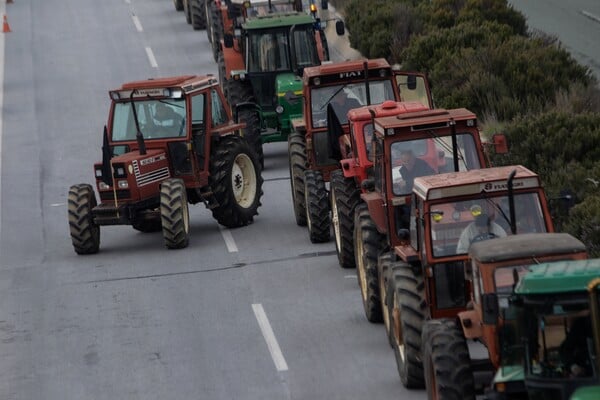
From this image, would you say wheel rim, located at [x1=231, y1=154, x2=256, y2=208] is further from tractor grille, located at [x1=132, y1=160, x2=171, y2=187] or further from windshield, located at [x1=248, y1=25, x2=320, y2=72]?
windshield, located at [x1=248, y1=25, x2=320, y2=72]

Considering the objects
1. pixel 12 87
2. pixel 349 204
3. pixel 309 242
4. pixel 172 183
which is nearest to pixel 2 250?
pixel 172 183

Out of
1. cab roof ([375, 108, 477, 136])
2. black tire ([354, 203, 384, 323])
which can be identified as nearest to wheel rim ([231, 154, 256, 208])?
black tire ([354, 203, 384, 323])

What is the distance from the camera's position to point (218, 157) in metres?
24.0

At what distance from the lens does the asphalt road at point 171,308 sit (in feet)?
53.1

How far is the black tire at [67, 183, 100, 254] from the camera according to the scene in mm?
22859

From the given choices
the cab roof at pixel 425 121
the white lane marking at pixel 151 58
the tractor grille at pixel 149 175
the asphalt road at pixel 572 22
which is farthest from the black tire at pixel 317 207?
the white lane marking at pixel 151 58

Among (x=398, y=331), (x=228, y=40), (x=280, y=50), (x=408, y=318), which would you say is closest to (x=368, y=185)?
(x=398, y=331)

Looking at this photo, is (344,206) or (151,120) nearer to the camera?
(344,206)

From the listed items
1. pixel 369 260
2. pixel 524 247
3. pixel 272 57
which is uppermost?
pixel 524 247

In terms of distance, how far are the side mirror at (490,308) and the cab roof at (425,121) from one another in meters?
4.91

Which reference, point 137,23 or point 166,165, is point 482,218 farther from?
point 137,23

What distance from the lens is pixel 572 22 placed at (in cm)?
4047

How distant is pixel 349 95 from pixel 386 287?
7104 millimetres

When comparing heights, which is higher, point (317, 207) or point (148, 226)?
point (317, 207)
